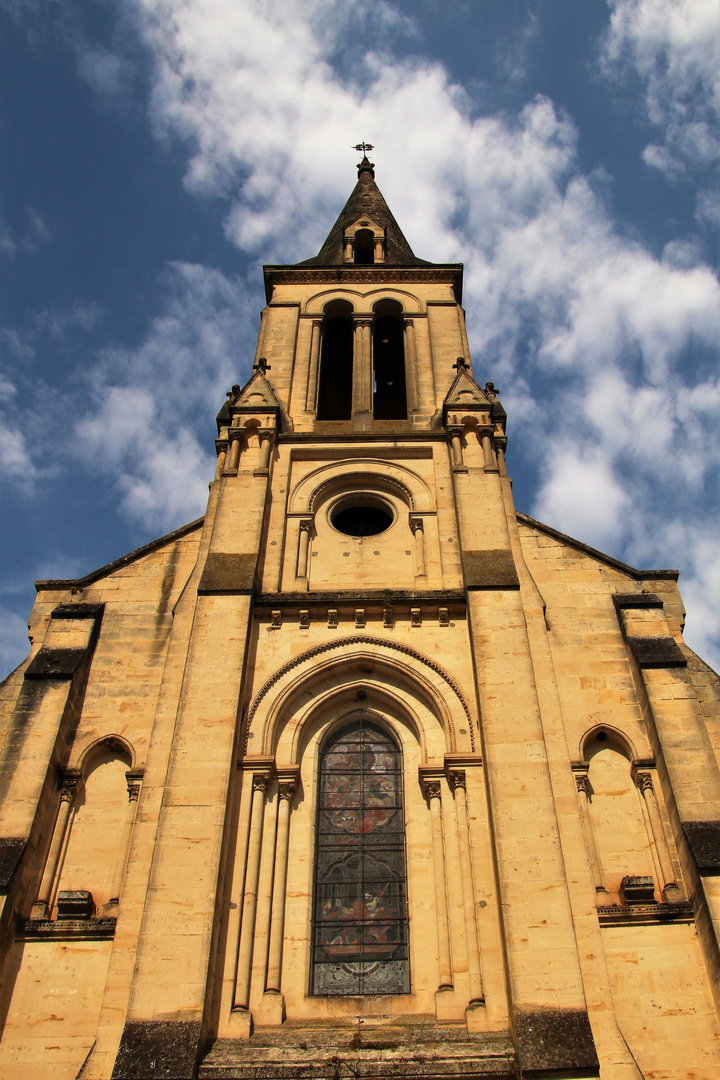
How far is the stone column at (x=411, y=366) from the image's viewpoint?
17.8m

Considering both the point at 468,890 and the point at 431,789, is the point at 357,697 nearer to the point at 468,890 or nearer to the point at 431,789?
the point at 431,789

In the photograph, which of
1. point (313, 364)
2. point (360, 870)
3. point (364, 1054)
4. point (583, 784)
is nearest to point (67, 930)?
point (360, 870)

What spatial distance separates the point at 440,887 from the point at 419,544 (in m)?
5.69

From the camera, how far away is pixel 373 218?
2603cm

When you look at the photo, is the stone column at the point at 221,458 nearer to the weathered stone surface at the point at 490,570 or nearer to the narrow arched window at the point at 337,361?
the weathered stone surface at the point at 490,570

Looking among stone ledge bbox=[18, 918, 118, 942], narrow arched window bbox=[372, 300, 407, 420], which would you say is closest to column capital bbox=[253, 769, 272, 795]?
stone ledge bbox=[18, 918, 118, 942]

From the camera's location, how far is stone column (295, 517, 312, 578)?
14180 millimetres

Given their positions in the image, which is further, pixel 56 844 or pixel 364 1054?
pixel 56 844

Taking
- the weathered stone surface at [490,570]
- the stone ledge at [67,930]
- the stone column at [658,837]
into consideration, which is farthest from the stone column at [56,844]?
the stone column at [658,837]

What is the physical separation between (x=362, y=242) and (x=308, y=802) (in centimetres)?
1844

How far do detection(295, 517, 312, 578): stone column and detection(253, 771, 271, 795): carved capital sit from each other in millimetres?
3672

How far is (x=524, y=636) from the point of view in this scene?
1216cm

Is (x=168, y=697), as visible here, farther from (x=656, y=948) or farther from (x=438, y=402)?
(x=438, y=402)

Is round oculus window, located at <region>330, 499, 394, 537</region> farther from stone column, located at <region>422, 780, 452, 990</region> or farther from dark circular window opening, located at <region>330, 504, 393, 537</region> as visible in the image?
stone column, located at <region>422, 780, 452, 990</region>
